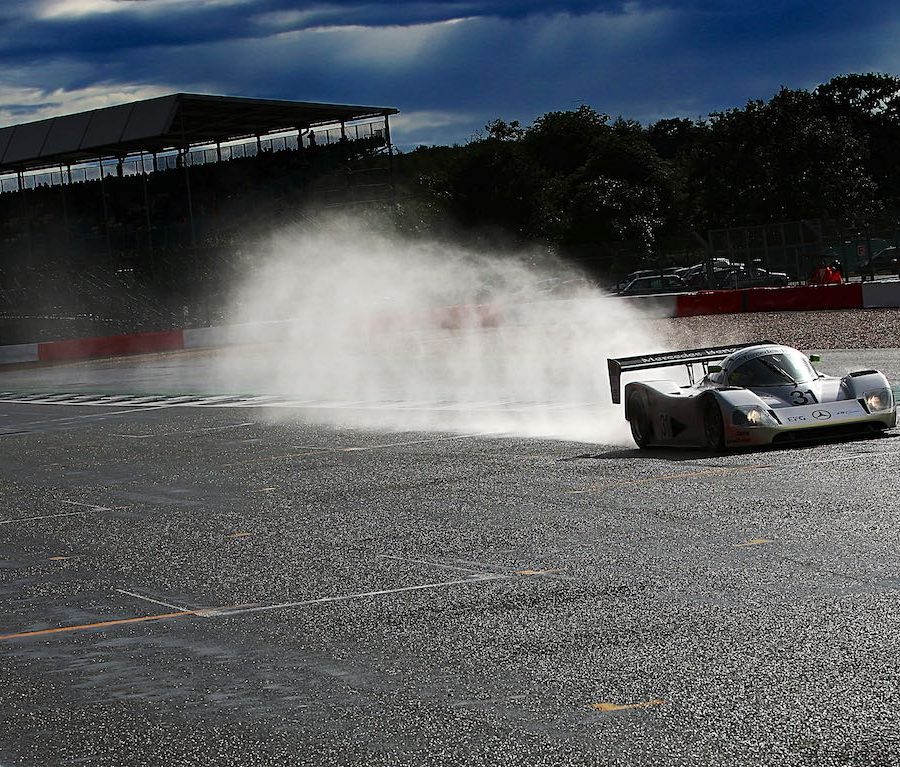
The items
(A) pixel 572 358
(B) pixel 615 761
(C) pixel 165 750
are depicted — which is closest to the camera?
(B) pixel 615 761

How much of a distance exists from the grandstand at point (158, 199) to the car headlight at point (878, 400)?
3497cm

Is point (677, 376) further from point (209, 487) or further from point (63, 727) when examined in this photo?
point (63, 727)

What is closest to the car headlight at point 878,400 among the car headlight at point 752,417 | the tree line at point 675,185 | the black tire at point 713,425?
the car headlight at point 752,417

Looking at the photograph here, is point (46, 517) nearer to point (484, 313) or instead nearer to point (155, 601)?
point (155, 601)

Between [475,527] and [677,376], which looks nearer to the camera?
[475,527]

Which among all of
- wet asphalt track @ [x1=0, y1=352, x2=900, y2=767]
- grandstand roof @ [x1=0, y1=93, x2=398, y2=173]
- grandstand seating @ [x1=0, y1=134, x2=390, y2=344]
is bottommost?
wet asphalt track @ [x1=0, y1=352, x2=900, y2=767]

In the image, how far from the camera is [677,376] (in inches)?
696

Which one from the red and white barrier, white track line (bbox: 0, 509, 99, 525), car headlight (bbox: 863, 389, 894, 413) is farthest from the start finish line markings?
the red and white barrier

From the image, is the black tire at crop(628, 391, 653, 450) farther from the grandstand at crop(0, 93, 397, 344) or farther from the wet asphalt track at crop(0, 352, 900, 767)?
the grandstand at crop(0, 93, 397, 344)

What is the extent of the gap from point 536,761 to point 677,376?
45.2 ft

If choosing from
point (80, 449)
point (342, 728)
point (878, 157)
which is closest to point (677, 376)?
point (80, 449)

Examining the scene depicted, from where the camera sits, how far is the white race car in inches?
450

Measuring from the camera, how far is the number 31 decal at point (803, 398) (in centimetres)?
1163

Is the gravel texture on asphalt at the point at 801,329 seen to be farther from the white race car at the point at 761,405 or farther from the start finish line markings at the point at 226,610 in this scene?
the start finish line markings at the point at 226,610
